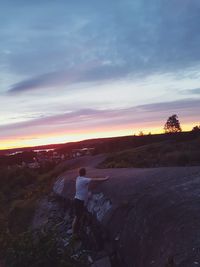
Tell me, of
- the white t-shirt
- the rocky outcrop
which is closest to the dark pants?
the white t-shirt

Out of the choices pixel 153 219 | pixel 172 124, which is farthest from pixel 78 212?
pixel 172 124

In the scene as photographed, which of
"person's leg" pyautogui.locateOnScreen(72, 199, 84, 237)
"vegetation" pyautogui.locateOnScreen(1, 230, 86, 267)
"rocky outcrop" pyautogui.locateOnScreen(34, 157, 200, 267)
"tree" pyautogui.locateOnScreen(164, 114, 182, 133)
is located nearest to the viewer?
"rocky outcrop" pyautogui.locateOnScreen(34, 157, 200, 267)

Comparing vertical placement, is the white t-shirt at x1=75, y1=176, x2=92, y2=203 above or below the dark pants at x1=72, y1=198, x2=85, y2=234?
above

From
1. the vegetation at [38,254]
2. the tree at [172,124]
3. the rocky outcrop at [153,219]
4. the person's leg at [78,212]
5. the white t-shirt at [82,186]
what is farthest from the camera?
the tree at [172,124]

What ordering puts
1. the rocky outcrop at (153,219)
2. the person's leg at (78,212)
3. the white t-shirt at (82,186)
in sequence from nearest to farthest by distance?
the rocky outcrop at (153,219)
the white t-shirt at (82,186)
the person's leg at (78,212)

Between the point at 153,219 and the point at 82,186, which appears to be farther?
the point at 82,186

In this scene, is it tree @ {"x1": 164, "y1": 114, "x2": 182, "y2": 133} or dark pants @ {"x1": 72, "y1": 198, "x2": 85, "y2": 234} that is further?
tree @ {"x1": 164, "y1": 114, "x2": 182, "y2": 133}

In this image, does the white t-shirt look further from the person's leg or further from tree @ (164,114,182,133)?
tree @ (164,114,182,133)

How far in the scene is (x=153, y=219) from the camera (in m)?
9.17

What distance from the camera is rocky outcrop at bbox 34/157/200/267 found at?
7410 millimetres

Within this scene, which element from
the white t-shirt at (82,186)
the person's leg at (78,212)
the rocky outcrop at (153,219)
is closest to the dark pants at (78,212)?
the person's leg at (78,212)

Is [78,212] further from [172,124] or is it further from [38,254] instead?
[172,124]

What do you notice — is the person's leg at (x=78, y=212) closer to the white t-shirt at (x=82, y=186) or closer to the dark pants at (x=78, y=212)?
the dark pants at (x=78, y=212)

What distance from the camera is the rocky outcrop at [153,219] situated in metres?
7.41
